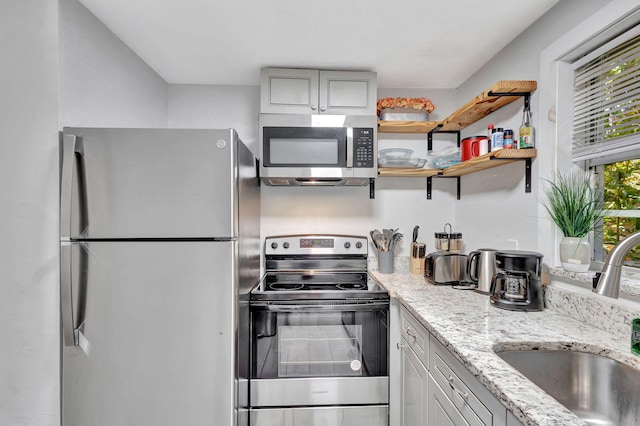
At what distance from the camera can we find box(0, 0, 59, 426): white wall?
138cm

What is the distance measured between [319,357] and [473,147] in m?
1.54

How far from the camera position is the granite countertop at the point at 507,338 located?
2.48ft

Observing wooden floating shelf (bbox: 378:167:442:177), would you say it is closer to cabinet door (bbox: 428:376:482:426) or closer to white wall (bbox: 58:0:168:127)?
cabinet door (bbox: 428:376:482:426)

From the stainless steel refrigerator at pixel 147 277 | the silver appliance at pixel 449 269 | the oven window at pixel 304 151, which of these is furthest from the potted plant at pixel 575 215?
the stainless steel refrigerator at pixel 147 277

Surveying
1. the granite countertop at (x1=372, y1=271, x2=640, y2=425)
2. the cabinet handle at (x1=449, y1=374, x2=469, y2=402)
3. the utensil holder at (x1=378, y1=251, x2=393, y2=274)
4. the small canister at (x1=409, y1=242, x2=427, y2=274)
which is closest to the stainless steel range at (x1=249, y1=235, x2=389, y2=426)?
the granite countertop at (x1=372, y1=271, x2=640, y2=425)

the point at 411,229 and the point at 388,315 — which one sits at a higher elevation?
the point at 411,229

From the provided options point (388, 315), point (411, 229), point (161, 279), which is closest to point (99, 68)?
point (161, 279)

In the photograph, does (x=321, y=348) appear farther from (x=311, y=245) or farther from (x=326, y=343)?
(x=311, y=245)

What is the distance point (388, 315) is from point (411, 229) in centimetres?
88

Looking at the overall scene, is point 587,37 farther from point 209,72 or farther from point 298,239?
point 209,72

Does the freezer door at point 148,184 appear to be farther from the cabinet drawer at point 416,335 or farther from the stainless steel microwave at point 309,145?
the cabinet drawer at point 416,335

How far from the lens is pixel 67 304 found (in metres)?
1.35

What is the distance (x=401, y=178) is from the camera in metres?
2.52

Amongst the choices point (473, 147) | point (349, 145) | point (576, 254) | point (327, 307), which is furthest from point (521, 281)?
point (349, 145)
